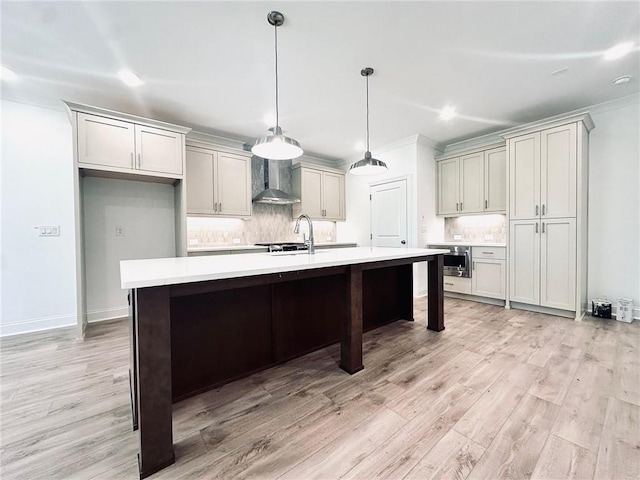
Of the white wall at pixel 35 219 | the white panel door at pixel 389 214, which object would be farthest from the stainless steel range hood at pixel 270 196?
the white wall at pixel 35 219

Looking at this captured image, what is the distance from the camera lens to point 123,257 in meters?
3.65

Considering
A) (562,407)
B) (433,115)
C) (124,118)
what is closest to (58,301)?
(124,118)

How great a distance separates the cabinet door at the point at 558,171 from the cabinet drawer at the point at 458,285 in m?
1.40

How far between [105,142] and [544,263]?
555 cm

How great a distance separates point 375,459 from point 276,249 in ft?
11.0

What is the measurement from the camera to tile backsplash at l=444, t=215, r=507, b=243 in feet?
14.7

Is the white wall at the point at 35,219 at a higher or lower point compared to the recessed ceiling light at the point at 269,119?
lower

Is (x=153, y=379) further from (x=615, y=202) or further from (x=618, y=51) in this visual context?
(x=615, y=202)

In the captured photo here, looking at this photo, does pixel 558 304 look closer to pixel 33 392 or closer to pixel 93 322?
pixel 33 392

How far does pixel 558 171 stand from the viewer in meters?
3.39

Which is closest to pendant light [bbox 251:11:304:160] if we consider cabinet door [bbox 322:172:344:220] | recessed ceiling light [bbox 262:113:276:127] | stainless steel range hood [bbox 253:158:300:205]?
recessed ceiling light [bbox 262:113:276:127]

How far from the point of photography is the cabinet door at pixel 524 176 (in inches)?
140

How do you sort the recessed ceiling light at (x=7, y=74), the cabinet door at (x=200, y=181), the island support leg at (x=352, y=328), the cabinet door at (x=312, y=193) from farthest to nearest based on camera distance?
the cabinet door at (x=312, y=193) → the cabinet door at (x=200, y=181) → the recessed ceiling light at (x=7, y=74) → the island support leg at (x=352, y=328)

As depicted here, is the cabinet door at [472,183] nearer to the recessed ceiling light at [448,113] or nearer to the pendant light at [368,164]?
the recessed ceiling light at [448,113]
